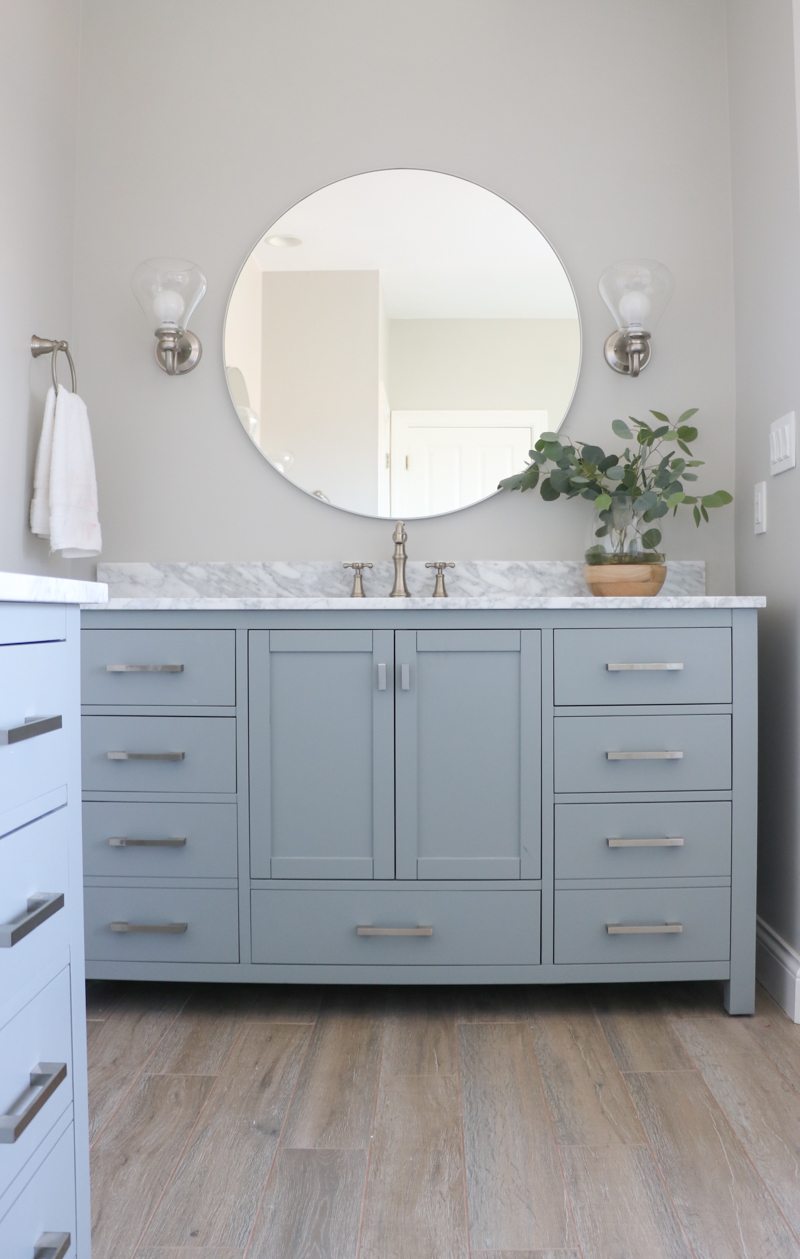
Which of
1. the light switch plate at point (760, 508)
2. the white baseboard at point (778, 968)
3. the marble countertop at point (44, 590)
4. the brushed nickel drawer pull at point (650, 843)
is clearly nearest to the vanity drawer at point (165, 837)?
the brushed nickel drawer pull at point (650, 843)

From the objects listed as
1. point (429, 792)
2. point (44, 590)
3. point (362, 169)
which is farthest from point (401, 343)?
point (44, 590)

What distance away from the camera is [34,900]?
88cm

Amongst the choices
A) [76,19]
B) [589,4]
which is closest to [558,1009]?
[589,4]

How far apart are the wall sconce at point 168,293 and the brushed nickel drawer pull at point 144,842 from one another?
1238 millimetres

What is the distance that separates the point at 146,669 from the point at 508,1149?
1.09 m

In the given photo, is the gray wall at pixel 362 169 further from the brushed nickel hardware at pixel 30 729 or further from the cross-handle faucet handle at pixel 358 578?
the brushed nickel hardware at pixel 30 729

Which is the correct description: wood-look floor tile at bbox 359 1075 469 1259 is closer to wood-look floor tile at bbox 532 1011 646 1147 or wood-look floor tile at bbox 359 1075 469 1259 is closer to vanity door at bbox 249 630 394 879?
wood-look floor tile at bbox 532 1011 646 1147

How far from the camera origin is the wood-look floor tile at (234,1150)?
1209mm

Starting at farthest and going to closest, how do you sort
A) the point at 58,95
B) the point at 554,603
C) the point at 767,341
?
the point at 58,95 < the point at 767,341 < the point at 554,603

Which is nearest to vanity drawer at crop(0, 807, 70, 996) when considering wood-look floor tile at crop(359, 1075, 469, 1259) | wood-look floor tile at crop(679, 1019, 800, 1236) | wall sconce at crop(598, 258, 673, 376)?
wood-look floor tile at crop(359, 1075, 469, 1259)

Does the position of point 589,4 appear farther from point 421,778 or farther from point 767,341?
point 421,778

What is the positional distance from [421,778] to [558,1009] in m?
0.56

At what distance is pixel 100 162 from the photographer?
8.02ft

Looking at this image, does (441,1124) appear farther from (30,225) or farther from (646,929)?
(30,225)
